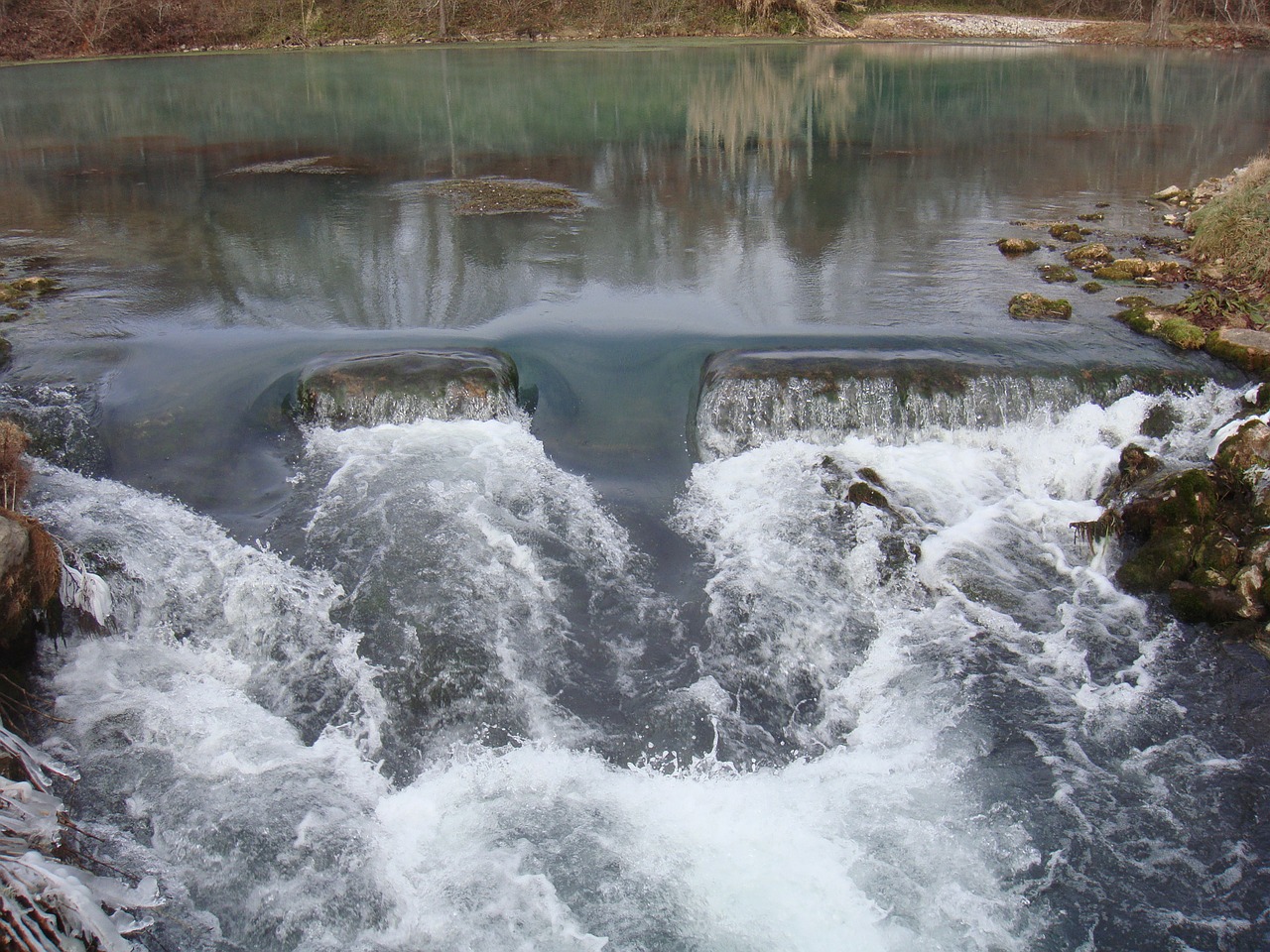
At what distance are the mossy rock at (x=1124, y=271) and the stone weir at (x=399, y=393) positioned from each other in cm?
848

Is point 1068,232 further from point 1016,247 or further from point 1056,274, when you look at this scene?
point 1056,274

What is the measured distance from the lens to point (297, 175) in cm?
1925

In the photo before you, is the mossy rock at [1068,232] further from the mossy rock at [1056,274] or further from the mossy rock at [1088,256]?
the mossy rock at [1056,274]

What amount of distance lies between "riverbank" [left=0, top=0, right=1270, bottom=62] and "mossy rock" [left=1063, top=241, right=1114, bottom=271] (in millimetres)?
35994

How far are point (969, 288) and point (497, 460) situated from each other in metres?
7.00

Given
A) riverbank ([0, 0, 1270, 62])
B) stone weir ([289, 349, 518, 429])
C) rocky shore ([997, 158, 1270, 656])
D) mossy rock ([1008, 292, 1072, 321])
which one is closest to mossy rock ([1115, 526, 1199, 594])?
rocky shore ([997, 158, 1270, 656])

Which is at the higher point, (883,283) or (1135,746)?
(883,283)

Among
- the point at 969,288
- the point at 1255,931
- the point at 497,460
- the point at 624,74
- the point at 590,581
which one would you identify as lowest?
the point at 1255,931

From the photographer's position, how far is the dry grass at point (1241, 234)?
1309 cm

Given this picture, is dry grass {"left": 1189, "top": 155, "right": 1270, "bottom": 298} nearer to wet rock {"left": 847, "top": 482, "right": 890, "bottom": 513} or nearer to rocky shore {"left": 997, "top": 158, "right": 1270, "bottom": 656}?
rocky shore {"left": 997, "top": 158, "right": 1270, "bottom": 656}

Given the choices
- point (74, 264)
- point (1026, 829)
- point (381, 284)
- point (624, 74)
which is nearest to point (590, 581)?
point (1026, 829)

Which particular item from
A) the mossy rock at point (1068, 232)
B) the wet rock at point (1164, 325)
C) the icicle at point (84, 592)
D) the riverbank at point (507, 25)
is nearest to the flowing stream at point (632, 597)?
the icicle at point (84, 592)

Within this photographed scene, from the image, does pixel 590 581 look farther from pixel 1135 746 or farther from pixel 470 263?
pixel 470 263

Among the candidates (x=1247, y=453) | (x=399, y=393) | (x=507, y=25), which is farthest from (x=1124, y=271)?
(x=507, y=25)
